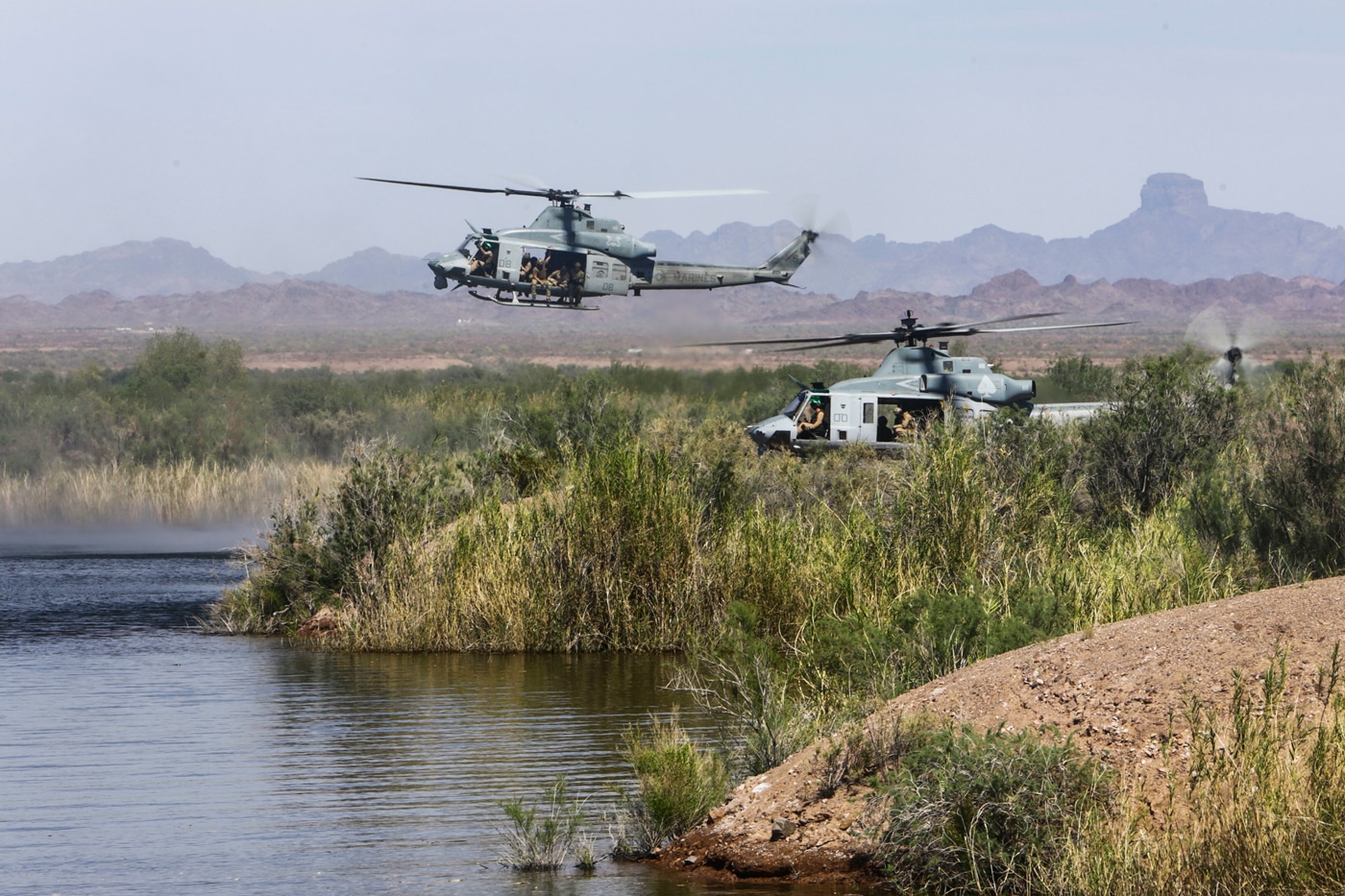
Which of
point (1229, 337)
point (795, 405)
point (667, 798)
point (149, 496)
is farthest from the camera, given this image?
point (149, 496)

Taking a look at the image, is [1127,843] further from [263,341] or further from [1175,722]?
[263,341]

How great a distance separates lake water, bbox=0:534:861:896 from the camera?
940 centimetres

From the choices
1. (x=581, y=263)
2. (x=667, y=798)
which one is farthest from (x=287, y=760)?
(x=581, y=263)

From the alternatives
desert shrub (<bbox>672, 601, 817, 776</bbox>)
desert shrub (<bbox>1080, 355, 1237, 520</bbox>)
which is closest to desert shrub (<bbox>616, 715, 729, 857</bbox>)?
desert shrub (<bbox>672, 601, 817, 776</bbox>)

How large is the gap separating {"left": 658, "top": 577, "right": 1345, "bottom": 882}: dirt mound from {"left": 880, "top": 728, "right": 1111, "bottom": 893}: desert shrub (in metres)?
0.30

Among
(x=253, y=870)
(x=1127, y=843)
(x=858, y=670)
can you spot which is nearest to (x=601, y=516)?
(x=858, y=670)

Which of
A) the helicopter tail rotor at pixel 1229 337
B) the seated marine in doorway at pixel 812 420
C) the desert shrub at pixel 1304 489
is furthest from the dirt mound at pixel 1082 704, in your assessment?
the helicopter tail rotor at pixel 1229 337

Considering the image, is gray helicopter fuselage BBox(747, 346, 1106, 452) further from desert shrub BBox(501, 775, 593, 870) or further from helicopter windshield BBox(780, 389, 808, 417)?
desert shrub BBox(501, 775, 593, 870)

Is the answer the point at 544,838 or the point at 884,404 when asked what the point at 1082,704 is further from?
the point at 884,404

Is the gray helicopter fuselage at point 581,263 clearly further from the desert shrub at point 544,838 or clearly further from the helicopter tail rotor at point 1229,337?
the desert shrub at point 544,838

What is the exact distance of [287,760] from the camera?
1289 centimetres

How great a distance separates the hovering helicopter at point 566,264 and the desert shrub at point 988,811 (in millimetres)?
33024

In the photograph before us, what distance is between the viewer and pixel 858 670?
39.3 feet

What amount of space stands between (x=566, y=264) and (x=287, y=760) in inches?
1323
